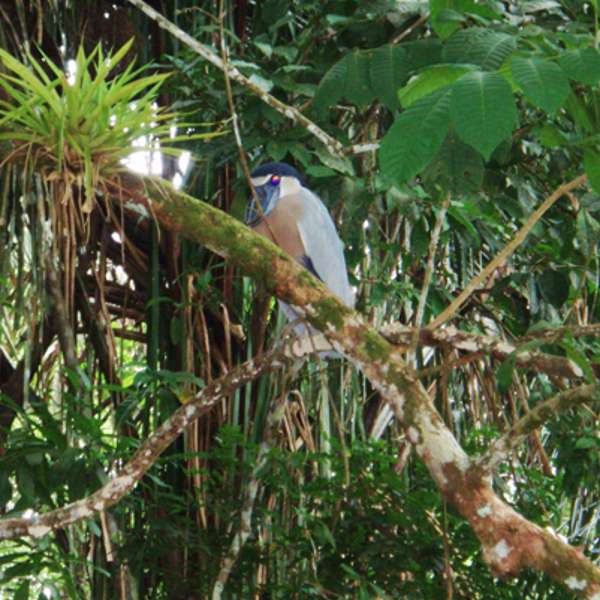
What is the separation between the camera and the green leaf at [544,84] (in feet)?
4.44

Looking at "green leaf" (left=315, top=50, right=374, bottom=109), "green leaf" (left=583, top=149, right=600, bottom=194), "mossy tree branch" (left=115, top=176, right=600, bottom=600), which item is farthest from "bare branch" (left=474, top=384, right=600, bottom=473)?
"green leaf" (left=315, top=50, right=374, bottom=109)

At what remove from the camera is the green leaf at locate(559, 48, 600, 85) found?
1399 millimetres

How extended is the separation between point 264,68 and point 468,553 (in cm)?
121

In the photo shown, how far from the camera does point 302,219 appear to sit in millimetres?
2764

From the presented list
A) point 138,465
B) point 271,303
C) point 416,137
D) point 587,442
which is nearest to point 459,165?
point 416,137

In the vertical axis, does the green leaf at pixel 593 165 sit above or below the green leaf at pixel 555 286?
above

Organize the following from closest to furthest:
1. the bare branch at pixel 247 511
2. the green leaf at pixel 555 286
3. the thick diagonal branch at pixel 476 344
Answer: the thick diagonal branch at pixel 476 344 < the bare branch at pixel 247 511 < the green leaf at pixel 555 286

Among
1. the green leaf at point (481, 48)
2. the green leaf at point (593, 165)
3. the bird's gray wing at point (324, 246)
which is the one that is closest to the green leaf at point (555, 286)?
the bird's gray wing at point (324, 246)

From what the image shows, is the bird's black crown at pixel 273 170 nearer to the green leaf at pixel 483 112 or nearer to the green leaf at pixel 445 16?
the green leaf at pixel 445 16

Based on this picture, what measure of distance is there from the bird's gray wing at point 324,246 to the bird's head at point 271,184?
39 mm

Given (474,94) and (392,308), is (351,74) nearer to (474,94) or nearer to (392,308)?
(474,94)

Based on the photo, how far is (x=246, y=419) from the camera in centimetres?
277

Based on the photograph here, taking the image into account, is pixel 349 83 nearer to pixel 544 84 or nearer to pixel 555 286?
pixel 544 84

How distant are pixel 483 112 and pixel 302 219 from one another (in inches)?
56.7
